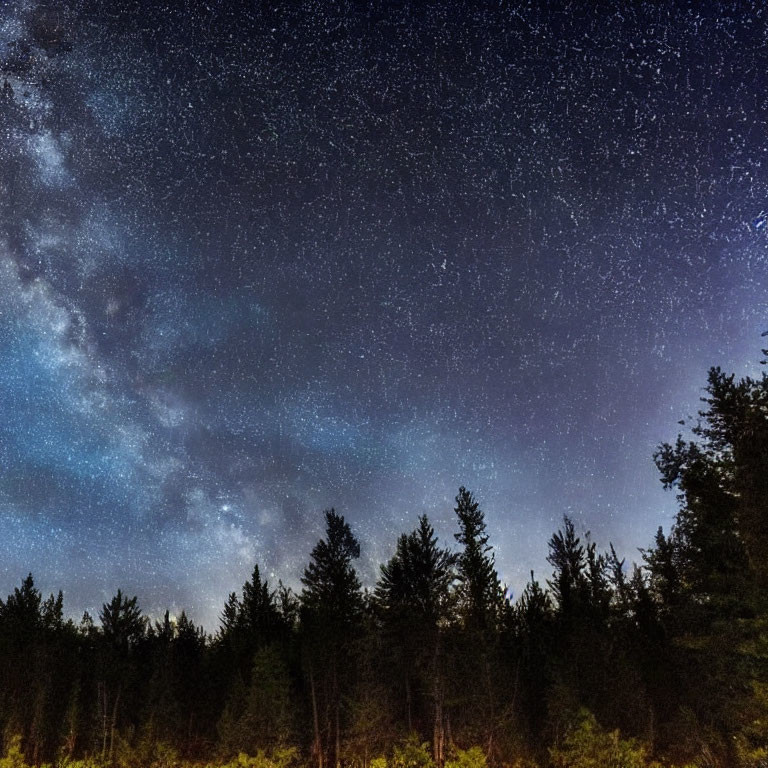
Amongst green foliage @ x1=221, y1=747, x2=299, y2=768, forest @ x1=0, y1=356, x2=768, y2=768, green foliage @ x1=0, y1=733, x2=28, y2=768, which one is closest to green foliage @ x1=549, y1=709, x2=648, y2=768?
forest @ x1=0, y1=356, x2=768, y2=768

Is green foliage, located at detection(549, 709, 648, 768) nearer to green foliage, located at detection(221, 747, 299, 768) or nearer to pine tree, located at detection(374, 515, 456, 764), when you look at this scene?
pine tree, located at detection(374, 515, 456, 764)

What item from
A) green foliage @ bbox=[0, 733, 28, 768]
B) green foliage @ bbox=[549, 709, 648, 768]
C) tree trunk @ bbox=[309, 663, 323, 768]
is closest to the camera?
green foliage @ bbox=[549, 709, 648, 768]

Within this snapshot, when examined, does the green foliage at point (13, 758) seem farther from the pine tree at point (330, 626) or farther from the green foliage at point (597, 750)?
the green foliage at point (597, 750)

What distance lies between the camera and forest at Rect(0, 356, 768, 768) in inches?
866

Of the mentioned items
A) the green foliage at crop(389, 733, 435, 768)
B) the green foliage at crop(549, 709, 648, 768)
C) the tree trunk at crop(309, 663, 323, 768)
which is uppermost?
the tree trunk at crop(309, 663, 323, 768)

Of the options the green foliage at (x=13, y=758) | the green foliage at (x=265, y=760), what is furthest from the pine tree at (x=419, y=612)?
the green foliage at (x=13, y=758)

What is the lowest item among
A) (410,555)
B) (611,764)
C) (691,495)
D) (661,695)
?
(611,764)

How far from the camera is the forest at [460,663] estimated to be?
2198 centimetres

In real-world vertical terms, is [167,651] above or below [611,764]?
above

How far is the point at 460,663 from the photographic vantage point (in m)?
32.7

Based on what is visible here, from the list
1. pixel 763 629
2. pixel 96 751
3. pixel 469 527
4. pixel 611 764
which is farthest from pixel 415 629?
pixel 96 751

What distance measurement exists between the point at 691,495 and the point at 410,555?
59.7 feet

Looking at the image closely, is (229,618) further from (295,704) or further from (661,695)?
(661,695)

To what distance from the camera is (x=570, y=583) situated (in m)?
44.0
